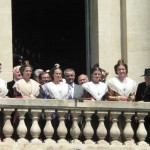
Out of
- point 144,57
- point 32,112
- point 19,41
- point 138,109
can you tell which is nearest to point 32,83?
point 32,112

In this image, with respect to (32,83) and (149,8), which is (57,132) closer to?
(32,83)

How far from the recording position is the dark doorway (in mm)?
29891

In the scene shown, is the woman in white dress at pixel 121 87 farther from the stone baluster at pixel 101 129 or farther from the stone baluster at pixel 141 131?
the stone baluster at pixel 101 129

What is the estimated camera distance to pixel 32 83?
2212 centimetres

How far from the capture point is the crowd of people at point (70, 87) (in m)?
22.0

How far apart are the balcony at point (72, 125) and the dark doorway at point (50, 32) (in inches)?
275

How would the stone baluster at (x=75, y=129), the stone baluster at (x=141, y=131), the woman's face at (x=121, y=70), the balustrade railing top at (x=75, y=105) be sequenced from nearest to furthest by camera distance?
the balustrade railing top at (x=75, y=105) < the stone baluster at (x=75, y=129) < the stone baluster at (x=141, y=131) < the woman's face at (x=121, y=70)

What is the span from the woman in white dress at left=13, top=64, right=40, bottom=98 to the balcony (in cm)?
56

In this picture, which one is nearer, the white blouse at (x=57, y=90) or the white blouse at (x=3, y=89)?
the white blouse at (x=3, y=89)

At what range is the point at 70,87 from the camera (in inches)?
894

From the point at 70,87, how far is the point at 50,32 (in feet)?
29.7

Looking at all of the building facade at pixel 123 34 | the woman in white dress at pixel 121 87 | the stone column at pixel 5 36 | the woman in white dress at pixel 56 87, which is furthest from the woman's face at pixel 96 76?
the building facade at pixel 123 34

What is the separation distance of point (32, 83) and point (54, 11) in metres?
9.83

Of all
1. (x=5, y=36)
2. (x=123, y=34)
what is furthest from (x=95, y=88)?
(x=123, y=34)
